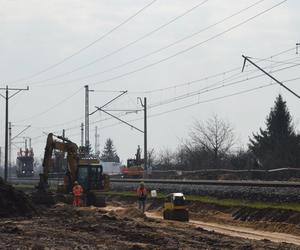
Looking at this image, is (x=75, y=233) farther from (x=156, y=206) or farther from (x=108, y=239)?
(x=156, y=206)

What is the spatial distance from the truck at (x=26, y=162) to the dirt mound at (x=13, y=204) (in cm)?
7135

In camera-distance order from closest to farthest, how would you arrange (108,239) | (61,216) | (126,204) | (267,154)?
(108,239)
(61,216)
(126,204)
(267,154)

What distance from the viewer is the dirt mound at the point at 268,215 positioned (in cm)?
2864

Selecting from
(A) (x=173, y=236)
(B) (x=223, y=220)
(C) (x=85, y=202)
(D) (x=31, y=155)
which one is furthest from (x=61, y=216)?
(D) (x=31, y=155)

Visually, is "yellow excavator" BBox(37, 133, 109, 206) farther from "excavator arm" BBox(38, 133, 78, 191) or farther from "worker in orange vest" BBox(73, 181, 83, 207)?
"worker in orange vest" BBox(73, 181, 83, 207)

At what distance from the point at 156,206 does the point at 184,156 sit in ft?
220

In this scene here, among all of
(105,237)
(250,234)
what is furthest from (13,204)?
(105,237)

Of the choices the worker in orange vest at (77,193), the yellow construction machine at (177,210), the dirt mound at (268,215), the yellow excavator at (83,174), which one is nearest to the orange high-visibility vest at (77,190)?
the worker in orange vest at (77,193)

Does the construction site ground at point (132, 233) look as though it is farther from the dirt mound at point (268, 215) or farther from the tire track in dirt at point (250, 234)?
the dirt mound at point (268, 215)

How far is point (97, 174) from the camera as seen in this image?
4356 cm

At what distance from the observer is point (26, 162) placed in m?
104

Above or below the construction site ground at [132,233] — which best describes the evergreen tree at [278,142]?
above

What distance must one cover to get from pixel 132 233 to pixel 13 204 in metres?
10.9

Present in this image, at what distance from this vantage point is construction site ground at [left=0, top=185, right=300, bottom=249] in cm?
1902
